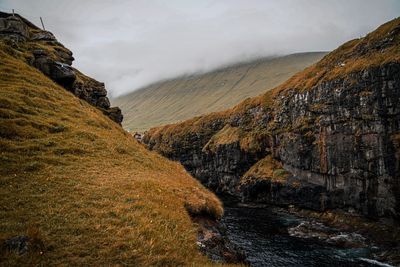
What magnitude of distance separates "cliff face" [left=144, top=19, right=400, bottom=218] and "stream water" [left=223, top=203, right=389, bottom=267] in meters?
12.7

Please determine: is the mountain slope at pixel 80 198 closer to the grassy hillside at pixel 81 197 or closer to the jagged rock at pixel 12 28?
the grassy hillside at pixel 81 197

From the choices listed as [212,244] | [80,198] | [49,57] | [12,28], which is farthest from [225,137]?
[80,198]

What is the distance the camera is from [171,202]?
22.7 metres

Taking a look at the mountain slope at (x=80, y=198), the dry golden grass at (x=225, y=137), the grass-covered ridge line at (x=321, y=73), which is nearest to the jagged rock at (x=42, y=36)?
the mountain slope at (x=80, y=198)

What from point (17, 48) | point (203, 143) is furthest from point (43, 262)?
point (203, 143)

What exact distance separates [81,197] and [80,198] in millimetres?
175

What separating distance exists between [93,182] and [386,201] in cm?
6073

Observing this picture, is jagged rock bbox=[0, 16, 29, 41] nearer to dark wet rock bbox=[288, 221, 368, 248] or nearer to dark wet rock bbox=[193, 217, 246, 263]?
dark wet rock bbox=[193, 217, 246, 263]

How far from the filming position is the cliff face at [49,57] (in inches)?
1919

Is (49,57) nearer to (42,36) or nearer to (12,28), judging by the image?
(12,28)

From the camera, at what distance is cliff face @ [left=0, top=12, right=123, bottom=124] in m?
48.8

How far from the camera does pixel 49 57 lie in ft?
163

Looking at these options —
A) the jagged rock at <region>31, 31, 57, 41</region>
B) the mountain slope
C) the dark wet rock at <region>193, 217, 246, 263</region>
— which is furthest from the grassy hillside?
the jagged rock at <region>31, 31, 57, 41</region>

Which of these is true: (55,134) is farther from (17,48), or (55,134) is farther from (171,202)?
(17,48)
